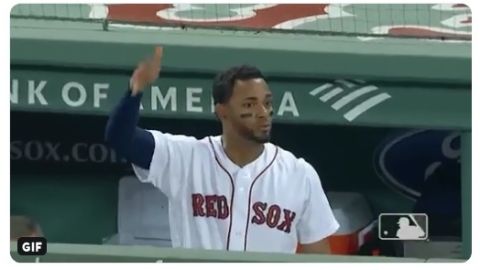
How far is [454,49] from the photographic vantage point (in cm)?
1639

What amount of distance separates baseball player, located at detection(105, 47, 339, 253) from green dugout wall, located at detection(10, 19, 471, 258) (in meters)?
0.03

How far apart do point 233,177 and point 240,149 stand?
3.2 inches

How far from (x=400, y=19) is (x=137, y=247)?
0.96 meters

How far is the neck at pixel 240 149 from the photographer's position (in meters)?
16.4

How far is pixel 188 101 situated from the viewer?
16375mm

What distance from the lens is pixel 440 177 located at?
16469mm

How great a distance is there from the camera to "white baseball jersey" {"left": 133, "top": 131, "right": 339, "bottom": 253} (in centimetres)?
1641

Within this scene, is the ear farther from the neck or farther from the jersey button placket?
the jersey button placket

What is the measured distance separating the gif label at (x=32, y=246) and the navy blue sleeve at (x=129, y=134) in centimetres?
33

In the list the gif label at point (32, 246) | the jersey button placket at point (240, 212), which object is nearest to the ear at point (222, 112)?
the jersey button placket at point (240, 212)

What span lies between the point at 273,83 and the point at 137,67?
0.38 meters

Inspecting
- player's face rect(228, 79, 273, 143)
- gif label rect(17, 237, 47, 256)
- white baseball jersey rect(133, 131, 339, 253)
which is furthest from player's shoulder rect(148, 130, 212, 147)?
gif label rect(17, 237, 47, 256)

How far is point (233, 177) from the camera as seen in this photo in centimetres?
1644

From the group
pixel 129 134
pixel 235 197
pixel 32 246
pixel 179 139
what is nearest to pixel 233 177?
pixel 235 197
